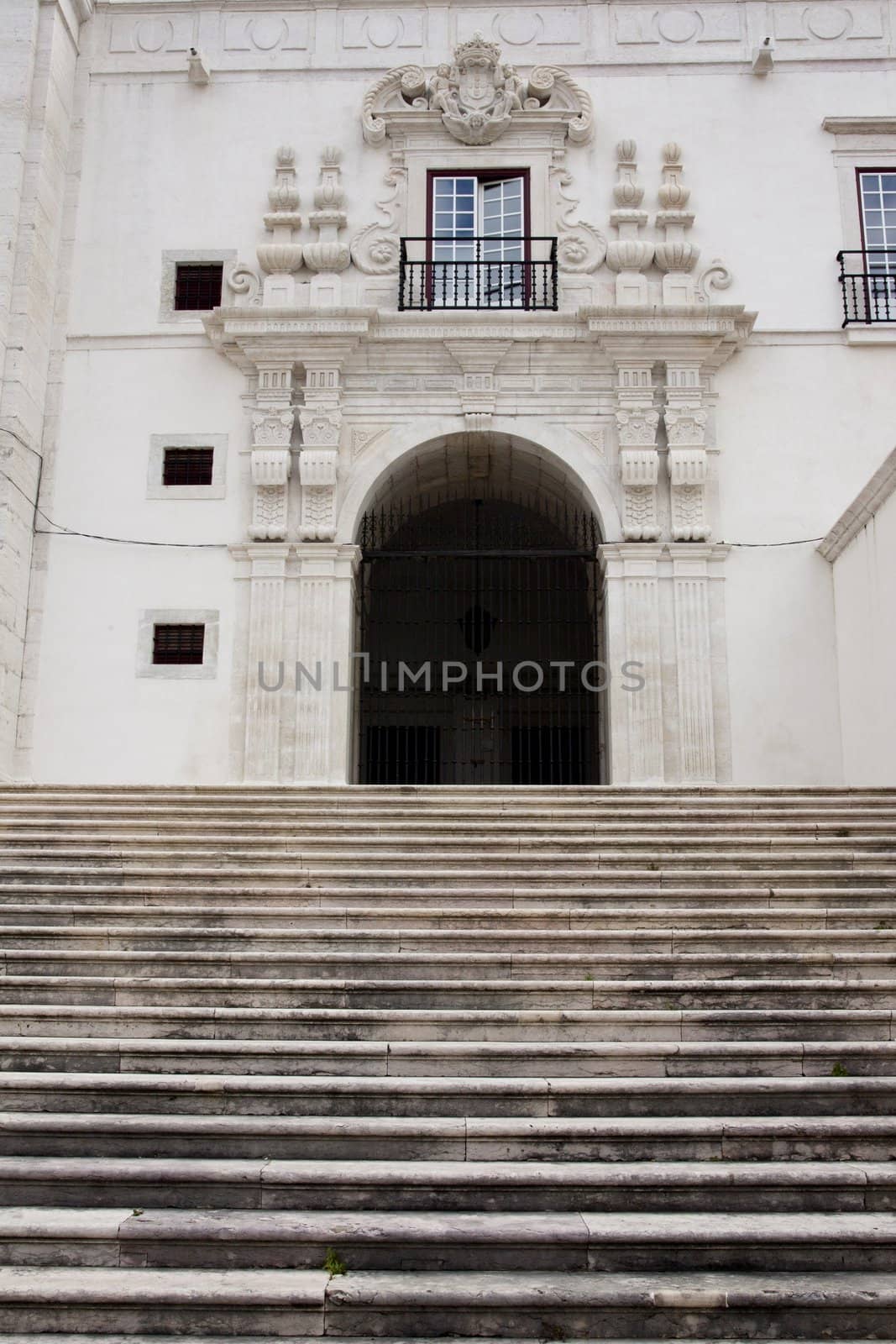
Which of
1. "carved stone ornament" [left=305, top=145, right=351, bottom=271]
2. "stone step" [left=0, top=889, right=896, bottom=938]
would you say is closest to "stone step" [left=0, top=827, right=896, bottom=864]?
"stone step" [left=0, top=889, right=896, bottom=938]

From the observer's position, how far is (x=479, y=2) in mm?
13508

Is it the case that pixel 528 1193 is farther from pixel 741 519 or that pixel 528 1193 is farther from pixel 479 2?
pixel 479 2

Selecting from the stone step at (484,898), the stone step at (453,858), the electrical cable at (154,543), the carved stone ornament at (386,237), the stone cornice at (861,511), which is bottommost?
the stone step at (484,898)

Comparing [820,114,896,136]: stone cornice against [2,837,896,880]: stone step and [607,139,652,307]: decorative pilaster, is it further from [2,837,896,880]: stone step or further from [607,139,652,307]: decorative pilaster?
[2,837,896,880]: stone step

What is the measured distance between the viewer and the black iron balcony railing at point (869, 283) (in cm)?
1268

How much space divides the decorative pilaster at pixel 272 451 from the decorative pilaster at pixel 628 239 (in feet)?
10.8

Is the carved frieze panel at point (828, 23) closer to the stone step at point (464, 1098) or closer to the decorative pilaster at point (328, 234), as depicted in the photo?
the decorative pilaster at point (328, 234)

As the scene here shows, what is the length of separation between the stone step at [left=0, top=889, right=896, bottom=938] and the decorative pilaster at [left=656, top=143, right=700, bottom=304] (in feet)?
23.5

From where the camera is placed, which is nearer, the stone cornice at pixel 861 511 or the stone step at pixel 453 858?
the stone step at pixel 453 858

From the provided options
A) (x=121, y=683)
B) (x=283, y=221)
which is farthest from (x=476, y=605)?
(x=283, y=221)

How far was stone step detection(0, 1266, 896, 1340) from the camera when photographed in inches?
172

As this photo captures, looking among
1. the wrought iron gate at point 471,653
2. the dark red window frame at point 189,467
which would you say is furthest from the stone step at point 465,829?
the wrought iron gate at point 471,653

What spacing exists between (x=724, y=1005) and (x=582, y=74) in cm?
1040

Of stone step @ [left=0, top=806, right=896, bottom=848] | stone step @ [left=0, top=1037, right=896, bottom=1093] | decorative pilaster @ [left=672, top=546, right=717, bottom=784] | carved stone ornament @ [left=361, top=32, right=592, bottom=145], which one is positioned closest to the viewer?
stone step @ [left=0, top=1037, right=896, bottom=1093]
